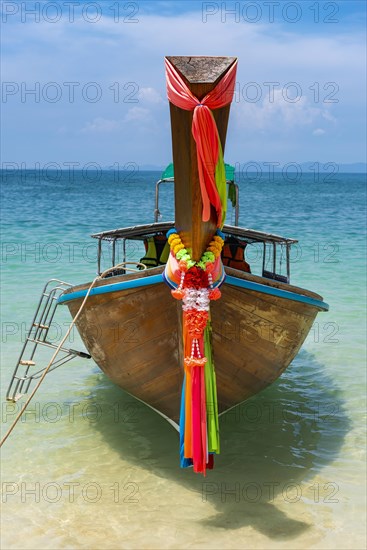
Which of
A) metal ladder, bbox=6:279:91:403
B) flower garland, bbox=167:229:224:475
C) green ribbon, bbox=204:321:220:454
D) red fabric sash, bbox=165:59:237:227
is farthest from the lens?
metal ladder, bbox=6:279:91:403

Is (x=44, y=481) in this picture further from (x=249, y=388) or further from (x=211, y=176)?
(x=211, y=176)

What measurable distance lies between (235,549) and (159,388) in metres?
1.64

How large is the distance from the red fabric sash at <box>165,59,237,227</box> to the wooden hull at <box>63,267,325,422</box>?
3.94ft

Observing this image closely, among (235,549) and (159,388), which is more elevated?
(159,388)

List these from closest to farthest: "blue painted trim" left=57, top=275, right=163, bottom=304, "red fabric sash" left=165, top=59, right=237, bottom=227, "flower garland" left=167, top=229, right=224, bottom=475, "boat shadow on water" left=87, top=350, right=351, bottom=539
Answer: "red fabric sash" left=165, top=59, right=237, bottom=227
"flower garland" left=167, top=229, right=224, bottom=475
"blue painted trim" left=57, top=275, right=163, bottom=304
"boat shadow on water" left=87, top=350, right=351, bottom=539

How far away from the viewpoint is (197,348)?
5211 millimetres

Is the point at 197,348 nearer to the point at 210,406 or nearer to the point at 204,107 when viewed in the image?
the point at 210,406

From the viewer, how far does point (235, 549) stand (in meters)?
5.05

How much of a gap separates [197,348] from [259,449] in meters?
1.97

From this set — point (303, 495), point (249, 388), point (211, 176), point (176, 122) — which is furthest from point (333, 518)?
point (176, 122)

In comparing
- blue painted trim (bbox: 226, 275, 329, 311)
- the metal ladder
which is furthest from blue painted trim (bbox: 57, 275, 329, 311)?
the metal ladder

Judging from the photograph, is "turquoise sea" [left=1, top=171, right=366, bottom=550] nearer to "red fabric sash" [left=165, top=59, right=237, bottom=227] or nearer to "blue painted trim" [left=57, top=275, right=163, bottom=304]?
"blue painted trim" [left=57, top=275, right=163, bottom=304]

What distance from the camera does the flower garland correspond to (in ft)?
16.6

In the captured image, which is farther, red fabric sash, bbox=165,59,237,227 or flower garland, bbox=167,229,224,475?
flower garland, bbox=167,229,224,475
